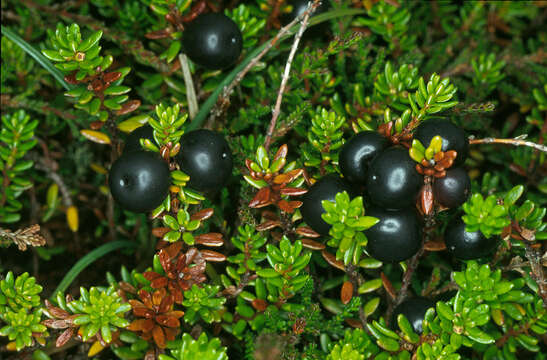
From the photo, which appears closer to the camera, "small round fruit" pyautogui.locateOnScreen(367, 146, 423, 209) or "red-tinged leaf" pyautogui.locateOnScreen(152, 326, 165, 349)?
"small round fruit" pyautogui.locateOnScreen(367, 146, 423, 209)

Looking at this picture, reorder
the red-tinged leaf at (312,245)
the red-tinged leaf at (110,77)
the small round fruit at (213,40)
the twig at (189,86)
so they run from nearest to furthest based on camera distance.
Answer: the red-tinged leaf at (312,245) < the red-tinged leaf at (110,77) < the small round fruit at (213,40) < the twig at (189,86)

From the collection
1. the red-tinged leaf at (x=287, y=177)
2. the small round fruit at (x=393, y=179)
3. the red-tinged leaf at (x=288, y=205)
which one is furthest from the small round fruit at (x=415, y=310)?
the red-tinged leaf at (x=287, y=177)

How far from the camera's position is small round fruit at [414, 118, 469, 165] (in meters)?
2.22

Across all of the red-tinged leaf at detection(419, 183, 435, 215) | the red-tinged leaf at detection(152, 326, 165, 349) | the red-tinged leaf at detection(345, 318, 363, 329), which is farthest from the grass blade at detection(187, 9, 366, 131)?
the red-tinged leaf at detection(345, 318, 363, 329)

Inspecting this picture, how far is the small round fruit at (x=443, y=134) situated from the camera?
7.27 ft

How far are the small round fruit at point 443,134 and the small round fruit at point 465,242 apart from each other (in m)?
0.34

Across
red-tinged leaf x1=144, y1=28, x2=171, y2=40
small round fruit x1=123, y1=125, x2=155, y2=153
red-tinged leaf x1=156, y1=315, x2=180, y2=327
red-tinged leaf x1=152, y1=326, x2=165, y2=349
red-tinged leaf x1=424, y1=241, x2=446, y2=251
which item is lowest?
red-tinged leaf x1=152, y1=326, x2=165, y2=349

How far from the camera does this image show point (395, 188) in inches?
81.7

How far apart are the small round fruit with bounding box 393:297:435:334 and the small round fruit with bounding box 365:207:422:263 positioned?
32 centimetres

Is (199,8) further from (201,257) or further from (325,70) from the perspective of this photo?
(201,257)

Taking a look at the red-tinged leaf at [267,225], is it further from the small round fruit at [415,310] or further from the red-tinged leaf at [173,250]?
the small round fruit at [415,310]

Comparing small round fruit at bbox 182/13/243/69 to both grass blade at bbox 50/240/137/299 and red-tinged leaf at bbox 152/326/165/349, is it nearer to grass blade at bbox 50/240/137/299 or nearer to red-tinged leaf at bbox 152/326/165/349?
grass blade at bbox 50/240/137/299

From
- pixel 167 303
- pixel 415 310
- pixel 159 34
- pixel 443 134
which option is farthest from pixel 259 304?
pixel 159 34

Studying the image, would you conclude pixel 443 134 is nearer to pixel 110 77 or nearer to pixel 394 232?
pixel 394 232
